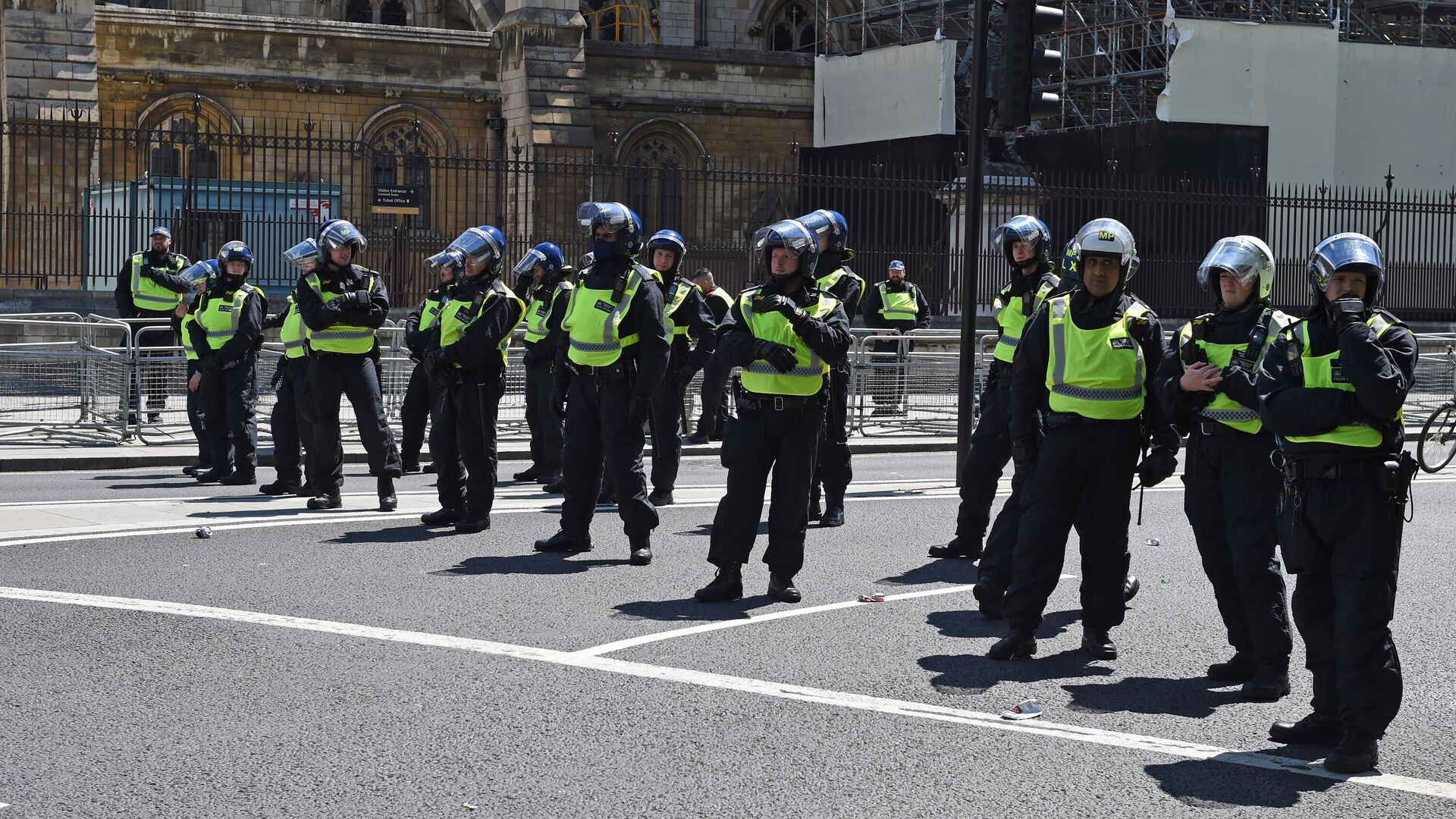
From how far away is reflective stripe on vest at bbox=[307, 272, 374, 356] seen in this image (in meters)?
11.5

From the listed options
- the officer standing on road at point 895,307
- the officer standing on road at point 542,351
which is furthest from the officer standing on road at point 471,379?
the officer standing on road at point 895,307

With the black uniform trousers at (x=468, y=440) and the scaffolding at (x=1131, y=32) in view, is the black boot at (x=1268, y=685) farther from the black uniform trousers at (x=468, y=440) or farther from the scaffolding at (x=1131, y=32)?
the scaffolding at (x=1131, y=32)

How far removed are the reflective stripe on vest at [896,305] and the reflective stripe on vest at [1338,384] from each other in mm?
Answer: 14147

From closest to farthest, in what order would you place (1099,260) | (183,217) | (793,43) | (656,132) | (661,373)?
(1099,260), (661,373), (183,217), (656,132), (793,43)

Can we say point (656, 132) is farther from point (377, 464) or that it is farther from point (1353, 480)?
point (1353, 480)

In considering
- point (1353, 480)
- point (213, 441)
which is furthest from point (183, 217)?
point (1353, 480)

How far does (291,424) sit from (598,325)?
3.44 meters

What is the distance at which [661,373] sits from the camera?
378 inches

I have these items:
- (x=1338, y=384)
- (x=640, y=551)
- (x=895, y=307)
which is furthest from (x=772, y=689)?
(x=895, y=307)

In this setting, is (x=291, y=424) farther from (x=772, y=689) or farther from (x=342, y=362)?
(x=772, y=689)

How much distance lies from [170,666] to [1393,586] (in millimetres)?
4444

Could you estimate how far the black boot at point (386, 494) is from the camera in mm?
11648

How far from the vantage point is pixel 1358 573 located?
5.82 meters

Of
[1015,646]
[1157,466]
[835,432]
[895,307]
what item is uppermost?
[895,307]
